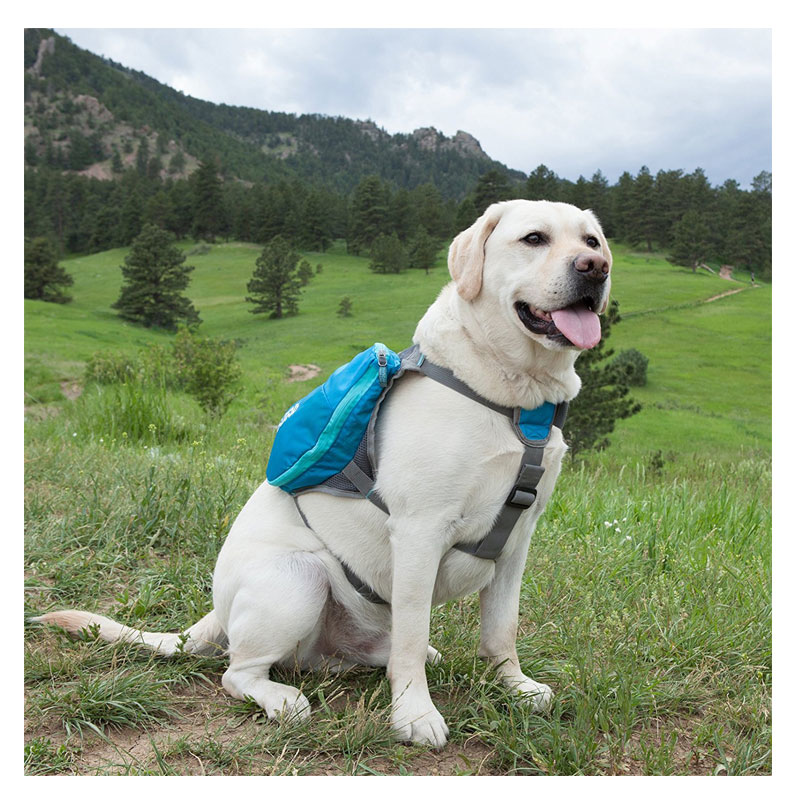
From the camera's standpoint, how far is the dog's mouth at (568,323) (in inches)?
97.8

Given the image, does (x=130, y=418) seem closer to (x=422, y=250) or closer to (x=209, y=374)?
(x=209, y=374)

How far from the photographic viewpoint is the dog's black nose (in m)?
2.42

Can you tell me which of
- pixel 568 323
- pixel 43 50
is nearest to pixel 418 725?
pixel 568 323

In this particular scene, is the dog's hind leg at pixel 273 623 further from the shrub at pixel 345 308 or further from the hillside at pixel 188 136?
the hillside at pixel 188 136

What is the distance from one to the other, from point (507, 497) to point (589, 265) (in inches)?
33.6

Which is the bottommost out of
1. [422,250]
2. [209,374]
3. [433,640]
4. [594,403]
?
[594,403]

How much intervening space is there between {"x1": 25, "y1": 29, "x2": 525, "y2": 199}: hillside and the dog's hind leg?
179 feet

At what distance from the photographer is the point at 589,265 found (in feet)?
7.97

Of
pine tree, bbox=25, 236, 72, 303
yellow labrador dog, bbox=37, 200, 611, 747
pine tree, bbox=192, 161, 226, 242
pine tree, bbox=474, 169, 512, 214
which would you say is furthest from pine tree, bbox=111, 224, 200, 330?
yellow labrador dog, bbox=37, 200, 611, 747

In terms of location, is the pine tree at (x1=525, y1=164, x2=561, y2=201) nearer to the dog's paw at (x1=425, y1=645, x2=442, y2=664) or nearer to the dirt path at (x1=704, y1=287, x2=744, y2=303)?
the dog's paw at (x1=425, y1=645, x2=442, y2=664)

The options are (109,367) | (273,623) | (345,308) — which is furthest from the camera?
(345,308)

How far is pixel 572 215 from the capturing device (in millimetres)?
2586

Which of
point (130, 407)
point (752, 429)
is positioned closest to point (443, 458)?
point (130, 407)

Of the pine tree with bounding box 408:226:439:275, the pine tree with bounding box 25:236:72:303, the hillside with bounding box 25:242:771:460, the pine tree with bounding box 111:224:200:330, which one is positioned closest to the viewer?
the hillside with bounding box 25:242:771:460
